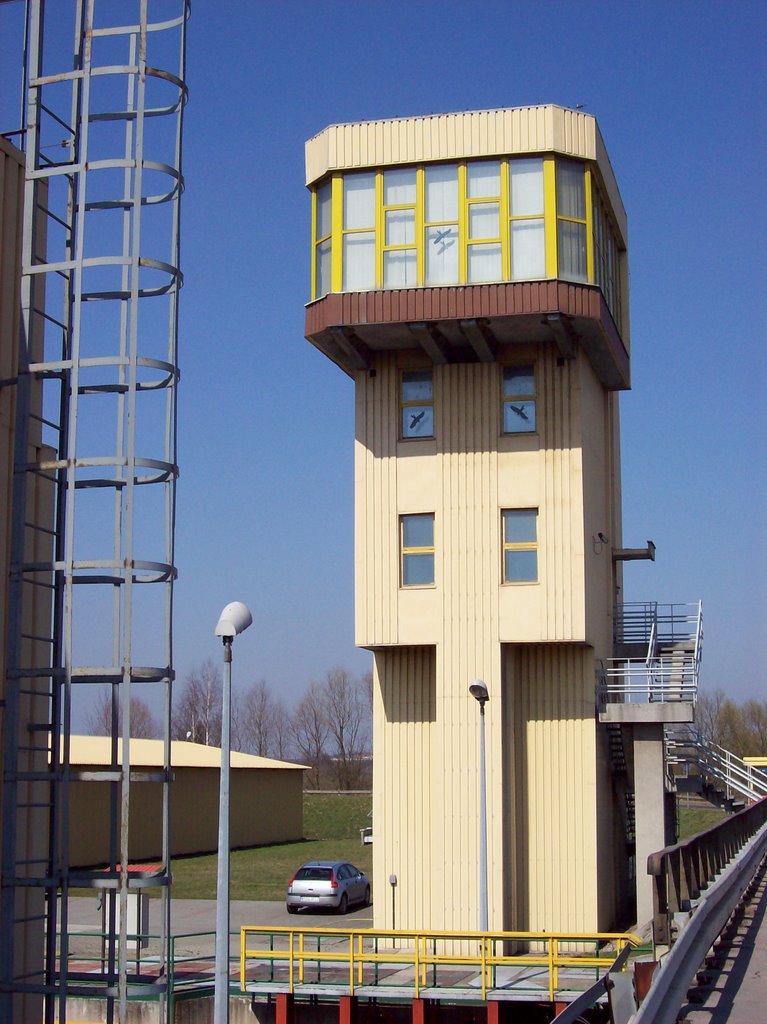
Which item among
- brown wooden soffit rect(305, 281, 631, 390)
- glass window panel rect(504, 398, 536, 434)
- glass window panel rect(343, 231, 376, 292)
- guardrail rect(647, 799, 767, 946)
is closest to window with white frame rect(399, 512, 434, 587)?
glass window panel rect(504, 398, 536, 434)

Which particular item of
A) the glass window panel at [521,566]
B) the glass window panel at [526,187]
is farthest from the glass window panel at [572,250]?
the glass window panel at [521,566]

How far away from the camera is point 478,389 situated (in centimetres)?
2933

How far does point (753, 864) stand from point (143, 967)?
13.0 metres

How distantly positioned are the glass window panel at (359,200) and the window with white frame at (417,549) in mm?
6502

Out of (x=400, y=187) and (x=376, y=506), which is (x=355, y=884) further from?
(x=400, y=187)

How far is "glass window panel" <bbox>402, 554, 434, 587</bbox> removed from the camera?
2908 cm

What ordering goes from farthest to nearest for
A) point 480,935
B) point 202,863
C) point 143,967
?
1. point 202,863
2. point 143,967
3. point 480,935

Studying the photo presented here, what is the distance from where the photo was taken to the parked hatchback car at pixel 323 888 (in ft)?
117

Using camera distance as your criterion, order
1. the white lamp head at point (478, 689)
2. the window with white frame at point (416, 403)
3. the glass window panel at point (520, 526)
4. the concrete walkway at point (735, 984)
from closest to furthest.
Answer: the concrete walkway at point (735, 984) → the white lamp head at point (478, 689) → the glass window panel at point (520, 526) → the window with white frame at point (416, 403)

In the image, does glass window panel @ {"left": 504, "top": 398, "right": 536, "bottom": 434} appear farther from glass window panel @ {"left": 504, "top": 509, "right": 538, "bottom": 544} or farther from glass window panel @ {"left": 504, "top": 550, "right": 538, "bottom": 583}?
glass window panel @ {"left": 504, "top": 550, "right": 538, "bottom": 583}

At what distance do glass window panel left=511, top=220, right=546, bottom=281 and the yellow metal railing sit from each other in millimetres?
13303

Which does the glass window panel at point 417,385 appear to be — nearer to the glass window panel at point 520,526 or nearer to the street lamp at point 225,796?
the glass window panel at point 520,526

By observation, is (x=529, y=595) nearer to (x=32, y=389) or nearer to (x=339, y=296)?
(x=339, y=296)

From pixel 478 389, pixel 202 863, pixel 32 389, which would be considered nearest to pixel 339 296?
pixel 478 389
